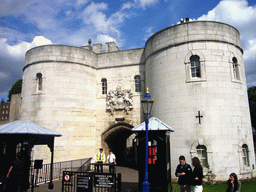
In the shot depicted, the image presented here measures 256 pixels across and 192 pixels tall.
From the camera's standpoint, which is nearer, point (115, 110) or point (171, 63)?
point (171, 63)

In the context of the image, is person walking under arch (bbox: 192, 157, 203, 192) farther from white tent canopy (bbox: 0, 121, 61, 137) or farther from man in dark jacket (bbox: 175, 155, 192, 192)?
white tent canopy (bbox: 0, 121, 61, 137)

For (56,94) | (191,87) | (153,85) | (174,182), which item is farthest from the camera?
(56,94)

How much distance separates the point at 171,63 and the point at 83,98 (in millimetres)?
8461

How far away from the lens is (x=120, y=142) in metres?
23.8

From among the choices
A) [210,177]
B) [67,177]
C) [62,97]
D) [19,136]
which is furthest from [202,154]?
[62,97]

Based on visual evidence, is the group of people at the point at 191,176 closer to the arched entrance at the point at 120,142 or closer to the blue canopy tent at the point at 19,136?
the blue canopy tent at the point at 19,136

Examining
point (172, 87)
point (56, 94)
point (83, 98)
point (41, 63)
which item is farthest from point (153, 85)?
point (41, 63)

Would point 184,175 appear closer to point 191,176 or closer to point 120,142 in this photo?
point 191,176

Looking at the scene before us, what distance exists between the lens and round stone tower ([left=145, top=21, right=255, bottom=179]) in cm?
1280

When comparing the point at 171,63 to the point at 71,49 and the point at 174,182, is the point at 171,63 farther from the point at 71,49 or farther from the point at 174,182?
the point at 71,49

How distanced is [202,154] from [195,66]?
5.81 meters

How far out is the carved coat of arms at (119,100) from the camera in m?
18.3

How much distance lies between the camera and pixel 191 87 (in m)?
13.8

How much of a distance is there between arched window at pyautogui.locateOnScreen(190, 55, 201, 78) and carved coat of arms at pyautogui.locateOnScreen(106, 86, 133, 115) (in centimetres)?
617
